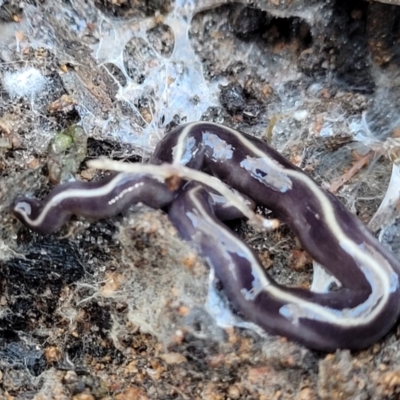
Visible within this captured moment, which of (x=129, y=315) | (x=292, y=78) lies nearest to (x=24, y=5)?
(x=292, y=78)

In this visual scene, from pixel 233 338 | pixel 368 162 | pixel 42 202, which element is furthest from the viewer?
pixel 368 162

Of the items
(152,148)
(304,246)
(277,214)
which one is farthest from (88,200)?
(304,246)

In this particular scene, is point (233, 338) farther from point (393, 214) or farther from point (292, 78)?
point (292, 78)

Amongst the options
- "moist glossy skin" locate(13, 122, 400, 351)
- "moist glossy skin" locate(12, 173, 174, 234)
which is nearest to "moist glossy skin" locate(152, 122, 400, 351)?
"moist glossy skin" locate(13, 122, 400, 351)

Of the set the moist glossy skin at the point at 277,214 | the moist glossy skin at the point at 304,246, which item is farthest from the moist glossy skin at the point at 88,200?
the moist glossy skin at the point at 304,246

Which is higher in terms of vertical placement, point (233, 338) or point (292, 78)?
point (292, 78)

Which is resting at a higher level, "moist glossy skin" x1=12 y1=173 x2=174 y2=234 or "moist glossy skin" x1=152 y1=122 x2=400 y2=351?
"moist glossy skin" x1=152 y1=122 x2=400 y2=351

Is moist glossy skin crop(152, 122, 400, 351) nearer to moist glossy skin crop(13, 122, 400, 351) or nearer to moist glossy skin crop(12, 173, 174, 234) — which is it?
moist glossy skin crop(13, 122, 400, 351)
